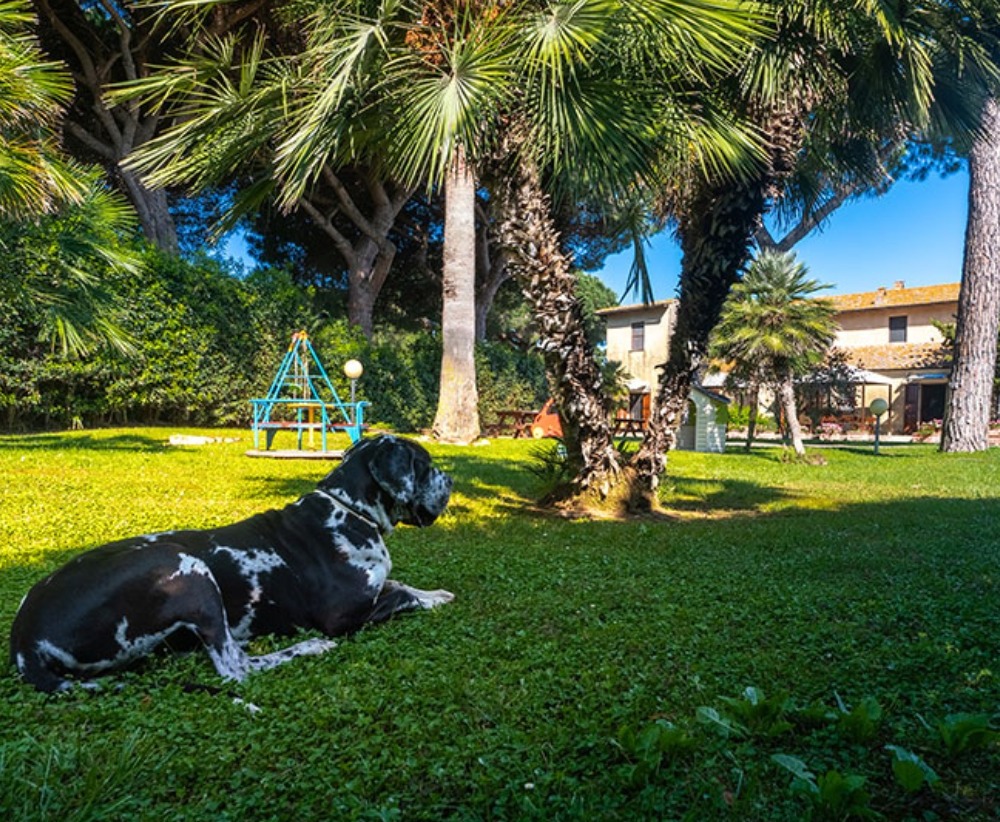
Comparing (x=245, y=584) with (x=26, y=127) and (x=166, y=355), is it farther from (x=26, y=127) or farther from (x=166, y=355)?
(x=166, y=355)

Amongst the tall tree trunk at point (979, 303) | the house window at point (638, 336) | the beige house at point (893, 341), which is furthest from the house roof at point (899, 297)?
the tall tree trunk at point (979, 303)

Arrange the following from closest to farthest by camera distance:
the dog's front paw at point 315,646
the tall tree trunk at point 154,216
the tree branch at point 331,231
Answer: the dog's front paw at point 315,646
the tall tree trunk at point 154,216
the tree branch at point 331,231

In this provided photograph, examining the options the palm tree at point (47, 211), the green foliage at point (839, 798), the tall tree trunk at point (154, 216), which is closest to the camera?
the green foliage at point (839, 798)

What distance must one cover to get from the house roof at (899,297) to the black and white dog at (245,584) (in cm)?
3857

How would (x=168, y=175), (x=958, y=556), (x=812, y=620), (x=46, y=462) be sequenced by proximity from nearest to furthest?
(x=812, y=620), (x=958, y=556), (x=168, y=175), (x=46, y=462)

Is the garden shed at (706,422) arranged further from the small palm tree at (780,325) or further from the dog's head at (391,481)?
the dog's head at (391,481)

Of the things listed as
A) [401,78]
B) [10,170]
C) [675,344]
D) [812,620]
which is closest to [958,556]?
[812,620]

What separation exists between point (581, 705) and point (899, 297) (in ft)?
144

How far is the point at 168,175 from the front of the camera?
6.84 m

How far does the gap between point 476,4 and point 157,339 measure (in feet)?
34.7

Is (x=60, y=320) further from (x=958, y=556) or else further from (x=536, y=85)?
(x=958, y=556)

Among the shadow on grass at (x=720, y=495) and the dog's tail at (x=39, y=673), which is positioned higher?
the dog's tail at (x=39, y=673)

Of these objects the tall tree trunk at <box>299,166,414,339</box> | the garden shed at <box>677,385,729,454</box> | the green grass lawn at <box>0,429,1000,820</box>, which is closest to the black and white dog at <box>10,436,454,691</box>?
the green grass lawn at <box>0,429,1000,820</box>

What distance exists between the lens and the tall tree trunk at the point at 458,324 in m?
15.8
